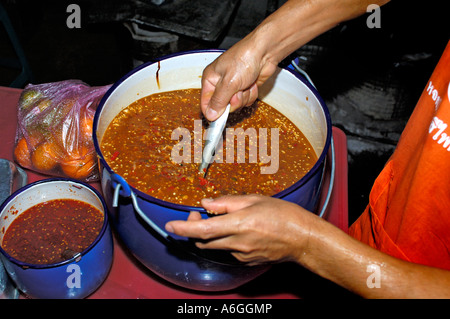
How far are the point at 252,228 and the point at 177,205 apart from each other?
8.3 inches

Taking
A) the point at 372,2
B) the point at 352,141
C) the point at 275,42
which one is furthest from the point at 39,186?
the point at 352,141

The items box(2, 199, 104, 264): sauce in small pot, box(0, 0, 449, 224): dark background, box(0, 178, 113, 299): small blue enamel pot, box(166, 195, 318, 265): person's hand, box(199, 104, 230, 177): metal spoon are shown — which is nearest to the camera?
box(166, 195, 318, 265): person's hand

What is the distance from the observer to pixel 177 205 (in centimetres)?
110

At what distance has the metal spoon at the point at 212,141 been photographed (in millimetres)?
1450

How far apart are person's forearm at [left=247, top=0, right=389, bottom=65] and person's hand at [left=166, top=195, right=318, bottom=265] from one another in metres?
0.64

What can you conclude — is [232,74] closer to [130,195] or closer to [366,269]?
[130,195]

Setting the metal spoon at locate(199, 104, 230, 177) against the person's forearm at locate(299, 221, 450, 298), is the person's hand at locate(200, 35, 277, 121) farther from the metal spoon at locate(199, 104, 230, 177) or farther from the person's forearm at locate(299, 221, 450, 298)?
the person's forearm at locate(299, 221, 450, 298)

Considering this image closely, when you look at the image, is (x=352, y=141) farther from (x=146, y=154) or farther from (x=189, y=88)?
(x=146, y=154)

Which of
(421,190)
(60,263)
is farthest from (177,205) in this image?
(421,190)

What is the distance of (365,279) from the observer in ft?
3.72

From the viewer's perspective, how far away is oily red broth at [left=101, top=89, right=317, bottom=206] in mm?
1451

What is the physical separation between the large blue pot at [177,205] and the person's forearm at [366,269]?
0.55 ft

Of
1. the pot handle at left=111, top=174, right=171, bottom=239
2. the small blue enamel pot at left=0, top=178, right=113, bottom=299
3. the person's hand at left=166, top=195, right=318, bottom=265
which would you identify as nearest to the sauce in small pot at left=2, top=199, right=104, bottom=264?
the small blue enamel pot at left=0, top=178, right=113, bottom=299

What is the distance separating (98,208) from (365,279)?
0.92 meters
